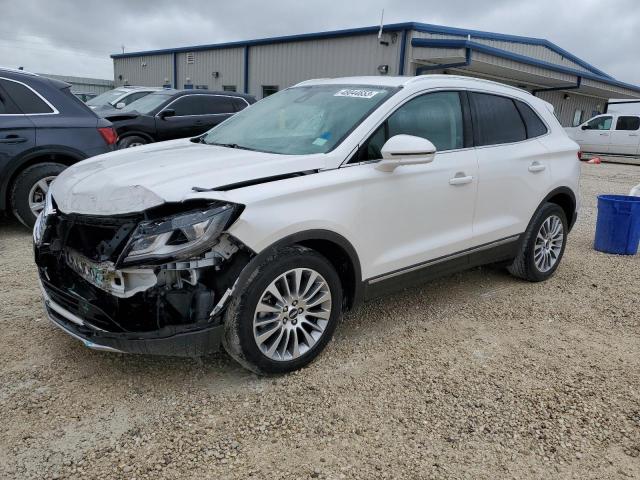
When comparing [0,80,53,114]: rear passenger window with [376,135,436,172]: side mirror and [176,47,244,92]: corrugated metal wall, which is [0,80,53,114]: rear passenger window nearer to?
[376,135,436,172]: side mirror

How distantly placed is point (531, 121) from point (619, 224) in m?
2.20

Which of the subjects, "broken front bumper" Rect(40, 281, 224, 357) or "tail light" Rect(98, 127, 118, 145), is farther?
"tail light" Rect(98, 127, 118, 145)

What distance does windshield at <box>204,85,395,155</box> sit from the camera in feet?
11.1

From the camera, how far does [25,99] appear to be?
5.67 meters

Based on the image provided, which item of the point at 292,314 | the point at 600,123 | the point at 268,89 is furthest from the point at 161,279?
the point at 600,123

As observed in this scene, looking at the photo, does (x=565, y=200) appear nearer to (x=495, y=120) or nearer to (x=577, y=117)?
(x=495, y=120)

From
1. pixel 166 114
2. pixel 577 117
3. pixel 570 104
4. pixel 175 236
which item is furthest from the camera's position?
pixel 577 117

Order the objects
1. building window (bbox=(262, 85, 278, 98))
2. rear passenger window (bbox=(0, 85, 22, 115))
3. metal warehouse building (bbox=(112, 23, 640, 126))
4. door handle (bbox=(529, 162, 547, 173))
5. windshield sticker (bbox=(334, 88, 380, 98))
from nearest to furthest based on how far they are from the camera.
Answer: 1. windshield sticker (bbox=(334, 88, 380, 98))
2. door handle (bbox=(529, 162, 547, 173))
3. rear passenger window (bbox=(0, 85, 22, 115))
4. metal warehouse building (bbox=(112, 23, 640, 126))
5. building window (bbox=(262, 85, 278, 98))

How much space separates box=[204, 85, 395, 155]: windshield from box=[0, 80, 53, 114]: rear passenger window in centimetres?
267

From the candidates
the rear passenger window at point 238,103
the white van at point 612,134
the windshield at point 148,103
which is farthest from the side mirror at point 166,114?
the white van at point 612,134

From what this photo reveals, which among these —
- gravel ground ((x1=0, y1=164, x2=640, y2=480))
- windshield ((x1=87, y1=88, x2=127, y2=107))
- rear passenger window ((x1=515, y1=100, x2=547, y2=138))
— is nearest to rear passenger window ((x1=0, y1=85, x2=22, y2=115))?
gravel ground ((x1=0, y1=164, x2=640, y2=480))

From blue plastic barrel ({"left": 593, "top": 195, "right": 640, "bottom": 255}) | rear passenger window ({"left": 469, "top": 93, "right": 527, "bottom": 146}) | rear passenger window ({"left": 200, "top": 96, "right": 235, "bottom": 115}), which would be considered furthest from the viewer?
rear passenger window ({"left": 200, "top": 96, "right": 235, "bottom": 115})

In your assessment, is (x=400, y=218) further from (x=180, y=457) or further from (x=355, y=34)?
(x=355, y=34)

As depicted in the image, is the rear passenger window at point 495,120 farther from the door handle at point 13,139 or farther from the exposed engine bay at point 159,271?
the door handle at point 13,139
